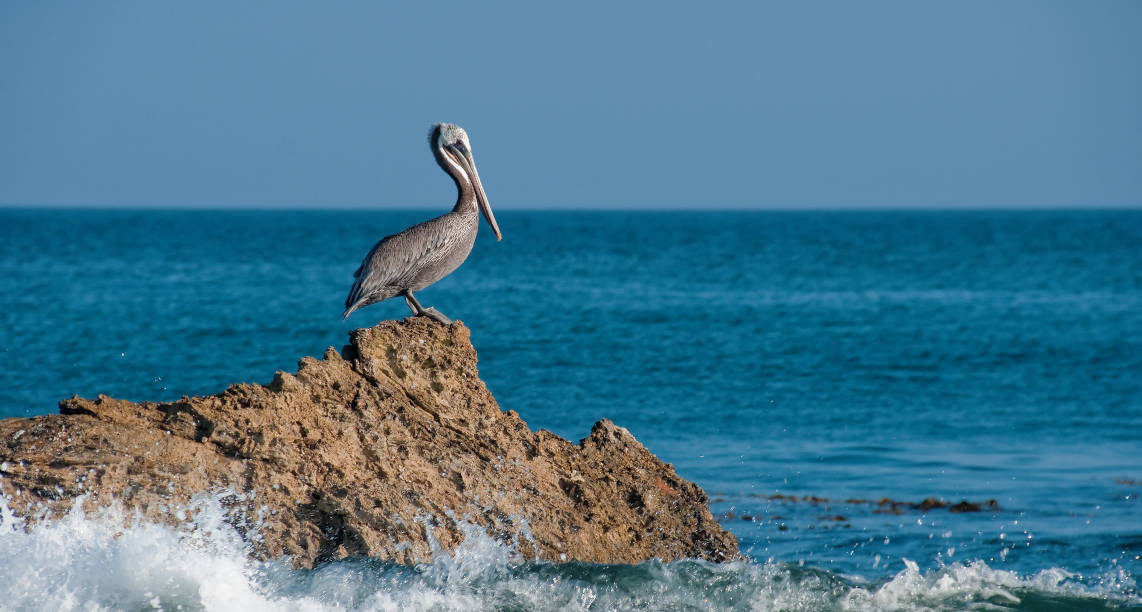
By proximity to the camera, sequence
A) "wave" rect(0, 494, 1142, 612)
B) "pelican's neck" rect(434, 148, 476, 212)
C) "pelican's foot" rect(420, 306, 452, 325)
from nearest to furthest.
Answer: "wave" rect(0, 494, 1142, 612) → "pelican's foot" rect(420, 306, 452, 325) → "pelican's neck" rect(434, 148, 476, 212)

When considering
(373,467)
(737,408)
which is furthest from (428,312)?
(737,408)

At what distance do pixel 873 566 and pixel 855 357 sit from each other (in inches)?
608

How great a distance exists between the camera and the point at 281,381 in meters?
6.74

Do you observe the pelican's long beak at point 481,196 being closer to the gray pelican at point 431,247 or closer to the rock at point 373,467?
the gray pelican at point 431,247

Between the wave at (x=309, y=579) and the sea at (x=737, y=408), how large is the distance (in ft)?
0.04

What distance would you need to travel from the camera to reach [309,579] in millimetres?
6277

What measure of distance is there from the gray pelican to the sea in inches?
90.0

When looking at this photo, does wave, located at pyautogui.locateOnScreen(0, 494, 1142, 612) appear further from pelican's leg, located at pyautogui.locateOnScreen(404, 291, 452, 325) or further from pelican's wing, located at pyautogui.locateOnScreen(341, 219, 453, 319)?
pelican's wing, located at pyautogui.locateOnScreen(341, 219, 453, 319)

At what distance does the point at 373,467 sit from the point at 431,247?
2.04 metres

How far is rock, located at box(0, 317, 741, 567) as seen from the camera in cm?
614

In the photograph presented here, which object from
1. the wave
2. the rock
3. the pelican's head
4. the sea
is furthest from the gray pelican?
the sea

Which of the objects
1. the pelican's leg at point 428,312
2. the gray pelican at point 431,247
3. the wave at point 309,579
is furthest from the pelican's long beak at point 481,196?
the wave at point 309,579

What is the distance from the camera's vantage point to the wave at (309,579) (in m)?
5.98

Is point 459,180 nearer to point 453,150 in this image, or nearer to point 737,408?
point 453,150
